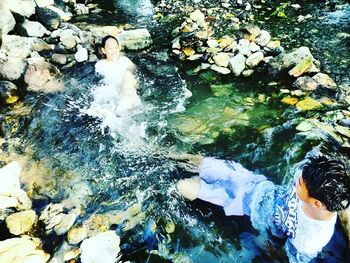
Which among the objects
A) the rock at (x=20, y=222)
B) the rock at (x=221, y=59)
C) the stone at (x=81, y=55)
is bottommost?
the stone at (x=81, y=55)

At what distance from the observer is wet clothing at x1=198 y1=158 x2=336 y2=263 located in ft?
9.89

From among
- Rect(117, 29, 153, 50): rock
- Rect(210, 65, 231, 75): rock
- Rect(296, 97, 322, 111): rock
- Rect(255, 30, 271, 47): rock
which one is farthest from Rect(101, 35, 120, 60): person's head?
Rect(296, 97, 322, 111): rock

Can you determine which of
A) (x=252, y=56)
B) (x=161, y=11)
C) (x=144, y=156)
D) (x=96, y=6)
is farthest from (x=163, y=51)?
(x=96, y=6)

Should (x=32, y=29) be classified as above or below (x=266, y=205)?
below

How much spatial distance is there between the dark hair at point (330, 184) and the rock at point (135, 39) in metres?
7.35

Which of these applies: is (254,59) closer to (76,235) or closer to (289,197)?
(289,197)

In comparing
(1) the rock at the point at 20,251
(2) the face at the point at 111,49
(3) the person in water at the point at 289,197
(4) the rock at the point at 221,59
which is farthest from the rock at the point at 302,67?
(1) the rock at the point at 20,251

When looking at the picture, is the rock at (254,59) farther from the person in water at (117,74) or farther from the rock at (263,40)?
the person in water at (117,74)

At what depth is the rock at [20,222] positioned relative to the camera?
169 inches

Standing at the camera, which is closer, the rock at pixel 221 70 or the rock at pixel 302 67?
the rock at pixel 302 67

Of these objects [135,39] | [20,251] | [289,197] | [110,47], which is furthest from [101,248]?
[135,39]

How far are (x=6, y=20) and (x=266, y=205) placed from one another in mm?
8783

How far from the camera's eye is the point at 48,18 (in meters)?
10.1

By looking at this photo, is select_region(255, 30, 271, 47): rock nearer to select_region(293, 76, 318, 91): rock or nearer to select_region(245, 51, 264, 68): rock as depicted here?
select_region(245, 51, 264, 68): rock
